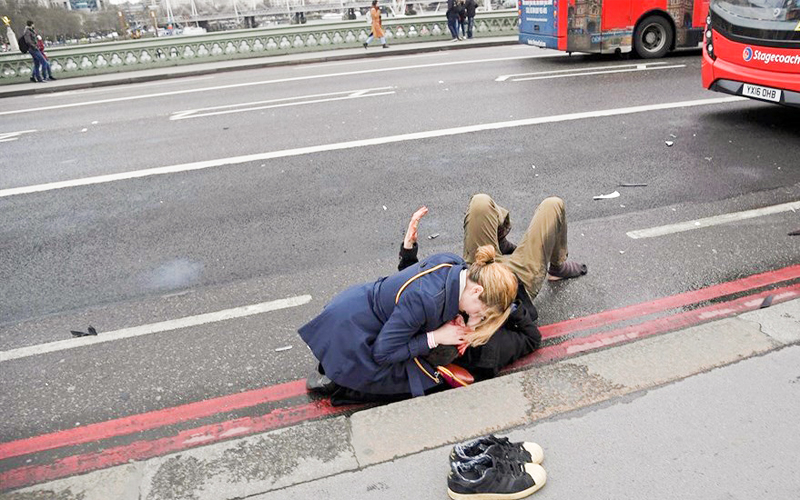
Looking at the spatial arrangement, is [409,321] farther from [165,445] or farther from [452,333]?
[165,445]

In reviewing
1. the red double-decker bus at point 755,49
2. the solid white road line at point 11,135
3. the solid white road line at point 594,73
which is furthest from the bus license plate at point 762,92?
the solid white road line at point 11,135

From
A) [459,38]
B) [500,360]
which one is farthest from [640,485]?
[459,38]

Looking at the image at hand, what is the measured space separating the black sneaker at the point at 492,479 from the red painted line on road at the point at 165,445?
0.96 metres

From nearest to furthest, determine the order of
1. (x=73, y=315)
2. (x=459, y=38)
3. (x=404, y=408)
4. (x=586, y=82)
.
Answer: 1. (x=404, y=408)
2. (x=73, y=315)
3. (x=586, y=82)
4. (x=459, y=38)

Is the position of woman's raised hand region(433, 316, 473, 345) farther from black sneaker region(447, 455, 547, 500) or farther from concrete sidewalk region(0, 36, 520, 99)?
concrete sidewalk region(0, 36, 520, 99)

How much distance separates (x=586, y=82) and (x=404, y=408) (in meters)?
9.77

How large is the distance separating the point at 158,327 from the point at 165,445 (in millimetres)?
1361

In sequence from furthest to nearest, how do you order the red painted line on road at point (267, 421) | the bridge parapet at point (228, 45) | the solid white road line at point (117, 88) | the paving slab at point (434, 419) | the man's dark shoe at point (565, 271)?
the bridge parapet at point (228, 45), the solid white road line at point (117, 88), the man's dark shoe at point (565, 271), the red painted line on road at point (267, 421), the paving slab at point (434, 419)

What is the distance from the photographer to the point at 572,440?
110 inches

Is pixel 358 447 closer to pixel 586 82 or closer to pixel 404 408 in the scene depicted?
pixel 404 408

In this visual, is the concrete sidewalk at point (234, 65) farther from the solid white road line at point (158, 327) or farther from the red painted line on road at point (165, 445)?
the red painted line on road at point (165, 445)

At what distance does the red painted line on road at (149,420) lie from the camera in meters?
3.16

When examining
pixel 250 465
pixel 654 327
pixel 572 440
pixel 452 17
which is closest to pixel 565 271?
pixel 654 327

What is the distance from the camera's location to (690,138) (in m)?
7.57
